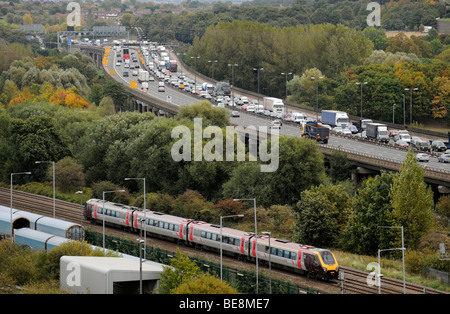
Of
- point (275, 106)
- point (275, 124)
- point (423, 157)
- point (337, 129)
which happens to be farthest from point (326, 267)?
point (275, 106)

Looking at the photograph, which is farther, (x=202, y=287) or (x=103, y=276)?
(x=103, y=276)

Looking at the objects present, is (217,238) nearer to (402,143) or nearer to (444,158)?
(444,158)

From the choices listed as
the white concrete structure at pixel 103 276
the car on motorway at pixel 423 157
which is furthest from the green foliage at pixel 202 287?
the car on motorway at pixel 423 157

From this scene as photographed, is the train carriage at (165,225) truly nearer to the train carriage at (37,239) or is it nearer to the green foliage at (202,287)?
the train carriage at (37,239)
